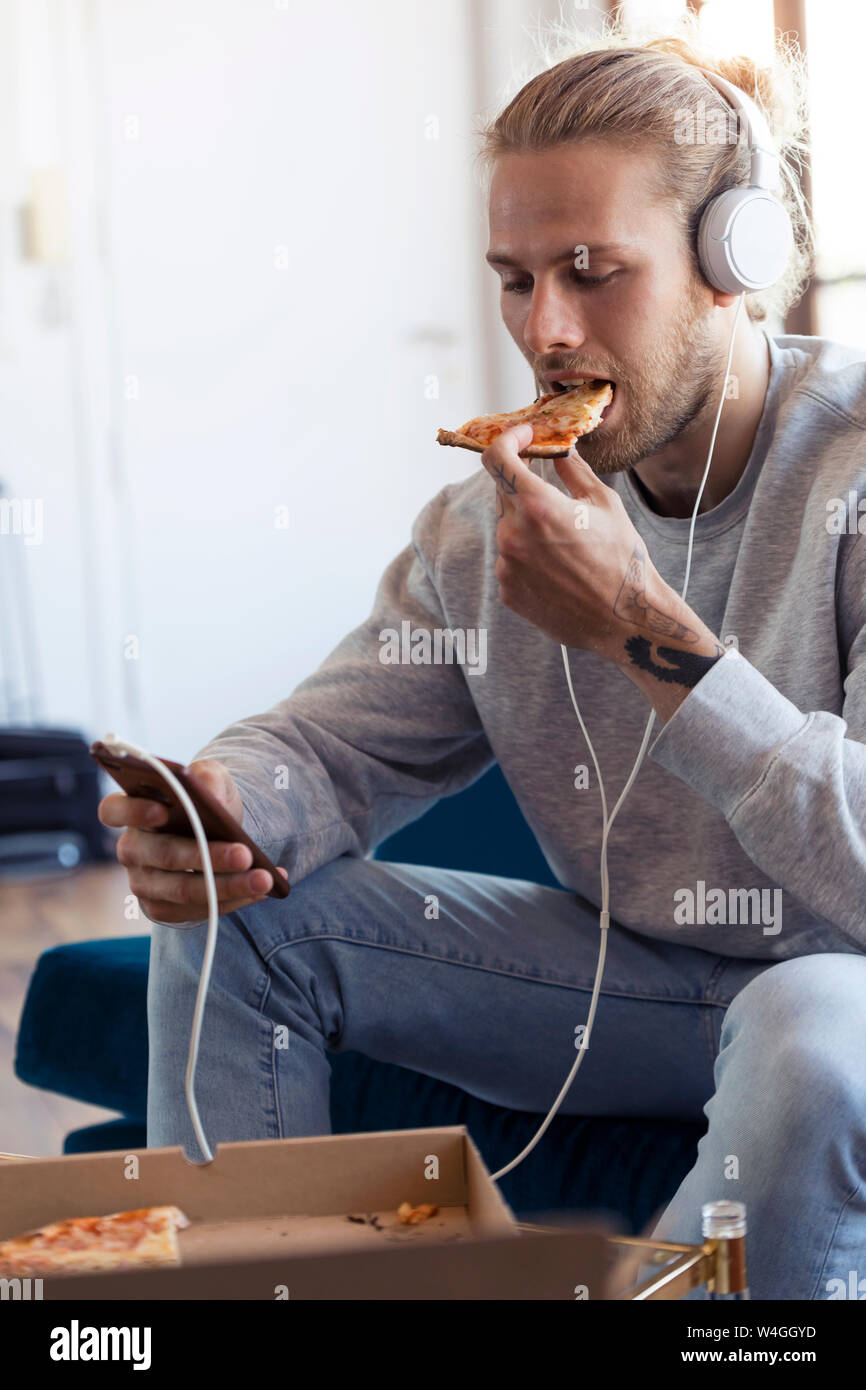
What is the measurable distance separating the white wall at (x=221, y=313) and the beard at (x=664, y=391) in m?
3.18

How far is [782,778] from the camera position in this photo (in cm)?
98

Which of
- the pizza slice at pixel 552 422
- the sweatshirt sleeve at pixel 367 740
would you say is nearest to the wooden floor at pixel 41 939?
the sweatshirt sleeve at pixel 367 740

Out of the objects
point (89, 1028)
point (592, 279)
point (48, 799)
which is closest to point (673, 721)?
point (592, 279)

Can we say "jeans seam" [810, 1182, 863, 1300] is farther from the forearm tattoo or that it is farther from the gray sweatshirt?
the forearm tattoo

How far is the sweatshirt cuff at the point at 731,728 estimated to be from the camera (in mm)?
990

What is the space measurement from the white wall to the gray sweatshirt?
2.95 m

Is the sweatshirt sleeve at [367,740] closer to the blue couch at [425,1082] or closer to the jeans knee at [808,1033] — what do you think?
the blue couch at [425,1082]

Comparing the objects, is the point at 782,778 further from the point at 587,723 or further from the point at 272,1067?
the point at 272,1067

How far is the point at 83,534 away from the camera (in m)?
4.38

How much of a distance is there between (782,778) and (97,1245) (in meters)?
0.53
